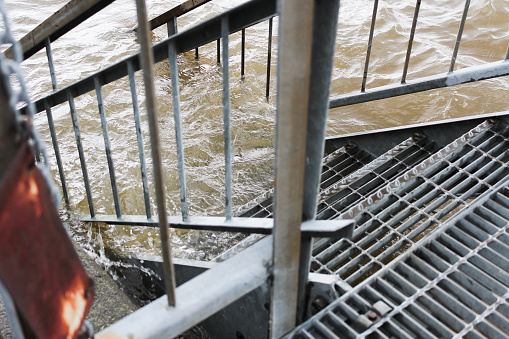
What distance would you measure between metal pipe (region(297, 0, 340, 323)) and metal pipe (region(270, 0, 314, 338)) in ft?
0.24

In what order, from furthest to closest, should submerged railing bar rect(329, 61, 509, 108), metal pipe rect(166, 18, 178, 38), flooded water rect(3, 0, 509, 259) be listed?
metal pipe rect(166, 18, 178, 38), flooded water rect(3, 0, 509, 259), submerged railing bar rect(329, 61, 509, 108)

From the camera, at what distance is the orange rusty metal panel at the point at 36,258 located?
1.00 m

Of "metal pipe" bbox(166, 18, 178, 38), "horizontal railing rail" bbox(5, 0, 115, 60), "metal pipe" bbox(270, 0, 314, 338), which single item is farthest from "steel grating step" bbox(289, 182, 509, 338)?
"metal pipe" bbox(166, 18, 178, 38)

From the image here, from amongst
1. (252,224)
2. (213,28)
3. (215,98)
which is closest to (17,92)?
(213,28)

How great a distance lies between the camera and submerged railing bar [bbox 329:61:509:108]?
9.92 ft

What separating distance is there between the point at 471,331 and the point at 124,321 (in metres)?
1.33

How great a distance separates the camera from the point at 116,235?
12.0 ft

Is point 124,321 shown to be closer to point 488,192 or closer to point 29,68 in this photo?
point 488,192

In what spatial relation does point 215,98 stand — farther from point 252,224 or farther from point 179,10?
point 252,224

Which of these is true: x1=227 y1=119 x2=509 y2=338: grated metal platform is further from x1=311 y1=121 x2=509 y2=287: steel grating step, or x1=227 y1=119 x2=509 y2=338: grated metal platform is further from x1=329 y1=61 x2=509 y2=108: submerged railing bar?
x1=329 y1=61 x2=509 y2=108: submerged railing bar

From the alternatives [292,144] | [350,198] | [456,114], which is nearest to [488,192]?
[350,198]

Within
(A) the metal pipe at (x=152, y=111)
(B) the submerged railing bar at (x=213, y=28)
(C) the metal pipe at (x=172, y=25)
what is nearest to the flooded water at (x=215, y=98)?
(C) the metal pipe at (x=172, y=25)

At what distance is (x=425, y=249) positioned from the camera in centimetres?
224

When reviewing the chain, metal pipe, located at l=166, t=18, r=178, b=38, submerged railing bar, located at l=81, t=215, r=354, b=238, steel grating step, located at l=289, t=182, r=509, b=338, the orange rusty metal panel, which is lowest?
metal pipe, located at l=166, t=18, r=178, b=38
